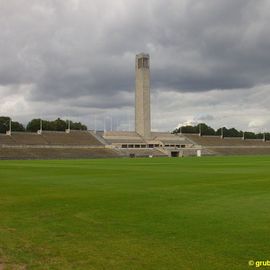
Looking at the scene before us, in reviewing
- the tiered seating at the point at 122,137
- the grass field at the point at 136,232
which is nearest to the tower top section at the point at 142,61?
the tiered seating at the point at 122,137

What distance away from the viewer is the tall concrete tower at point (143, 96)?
515 feet

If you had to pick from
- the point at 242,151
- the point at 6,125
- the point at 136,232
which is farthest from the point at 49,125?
the point at 136,232

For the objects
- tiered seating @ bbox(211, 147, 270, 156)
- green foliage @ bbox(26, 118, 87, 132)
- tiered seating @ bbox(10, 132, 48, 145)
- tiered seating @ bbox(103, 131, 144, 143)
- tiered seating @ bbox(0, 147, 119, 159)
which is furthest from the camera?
green foliage @ bbox(26, 118, 87, 132)

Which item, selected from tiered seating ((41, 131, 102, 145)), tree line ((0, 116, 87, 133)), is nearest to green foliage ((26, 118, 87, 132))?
tree line ((0, 116, 87, 133))

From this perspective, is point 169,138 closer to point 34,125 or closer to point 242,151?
point 242,151

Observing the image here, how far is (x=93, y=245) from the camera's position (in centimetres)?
1066

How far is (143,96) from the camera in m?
156

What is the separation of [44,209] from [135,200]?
4.12 meters

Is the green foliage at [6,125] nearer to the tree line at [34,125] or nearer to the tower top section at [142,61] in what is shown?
the tree line at [34,125]

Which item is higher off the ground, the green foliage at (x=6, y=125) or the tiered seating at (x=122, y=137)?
the green foliage at (x=6, y=125)

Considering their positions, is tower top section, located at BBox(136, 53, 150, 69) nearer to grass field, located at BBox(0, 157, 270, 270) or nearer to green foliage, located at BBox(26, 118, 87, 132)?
green foliage, located at BBox(26, 118, 87, 132)

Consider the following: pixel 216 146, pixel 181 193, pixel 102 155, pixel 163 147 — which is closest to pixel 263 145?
pixel 216 146

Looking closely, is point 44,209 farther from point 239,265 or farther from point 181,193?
point 239,265

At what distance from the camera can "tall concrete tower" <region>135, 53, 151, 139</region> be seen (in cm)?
15700
